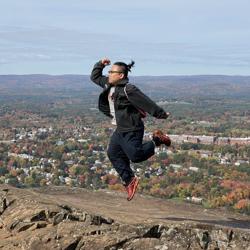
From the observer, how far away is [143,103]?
8.02m

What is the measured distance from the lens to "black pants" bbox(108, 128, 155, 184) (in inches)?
331

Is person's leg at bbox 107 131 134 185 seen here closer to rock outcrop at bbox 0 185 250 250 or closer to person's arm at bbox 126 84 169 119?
rock outcrop at bbox 0 185 250 250

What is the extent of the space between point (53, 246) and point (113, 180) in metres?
39.5

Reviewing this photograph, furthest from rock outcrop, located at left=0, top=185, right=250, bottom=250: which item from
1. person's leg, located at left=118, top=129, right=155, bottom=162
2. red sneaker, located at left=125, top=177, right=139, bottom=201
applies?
person's leg, located at left=118, top=129, right=155, bottom=162

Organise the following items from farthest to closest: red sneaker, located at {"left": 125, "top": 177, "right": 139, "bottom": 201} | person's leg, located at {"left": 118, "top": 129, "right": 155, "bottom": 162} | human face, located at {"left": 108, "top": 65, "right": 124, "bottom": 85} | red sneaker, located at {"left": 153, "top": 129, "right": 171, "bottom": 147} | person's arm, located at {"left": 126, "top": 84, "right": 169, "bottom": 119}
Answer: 1. red sneaker, located at {"left": 125, "top": 177, "right": 139, "bottom": 201}
2. red sneaker, located at {"left": 153, "top": 129, "right": 171, "bottom": 147}
3. person's leg, located at {"left": 118, "top": 129, "right": 155, "bottom": 162}
4. human face, located at {"left": 108, "top": 65, "right": 124, "bottom": 85}
5. person's arm, located at {"left": 126, "top": 84, "right": 169, "bottom": 119}

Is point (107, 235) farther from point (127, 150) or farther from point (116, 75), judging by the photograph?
point (116, 75)

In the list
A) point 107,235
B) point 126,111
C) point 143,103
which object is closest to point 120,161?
point 126,111

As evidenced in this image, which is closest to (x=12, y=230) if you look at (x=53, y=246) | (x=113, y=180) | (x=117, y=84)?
(x=53, y=246)

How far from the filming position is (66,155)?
249 feet

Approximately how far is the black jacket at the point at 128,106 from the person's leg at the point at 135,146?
0.10 metres

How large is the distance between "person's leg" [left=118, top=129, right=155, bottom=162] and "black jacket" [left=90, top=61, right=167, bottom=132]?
10 centimetres

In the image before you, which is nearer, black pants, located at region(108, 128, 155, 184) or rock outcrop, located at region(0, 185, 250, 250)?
rock outcrop, located at region(0, 185, 250, 250)

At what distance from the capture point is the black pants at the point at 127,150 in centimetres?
840

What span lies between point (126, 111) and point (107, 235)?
1956 millimetres
